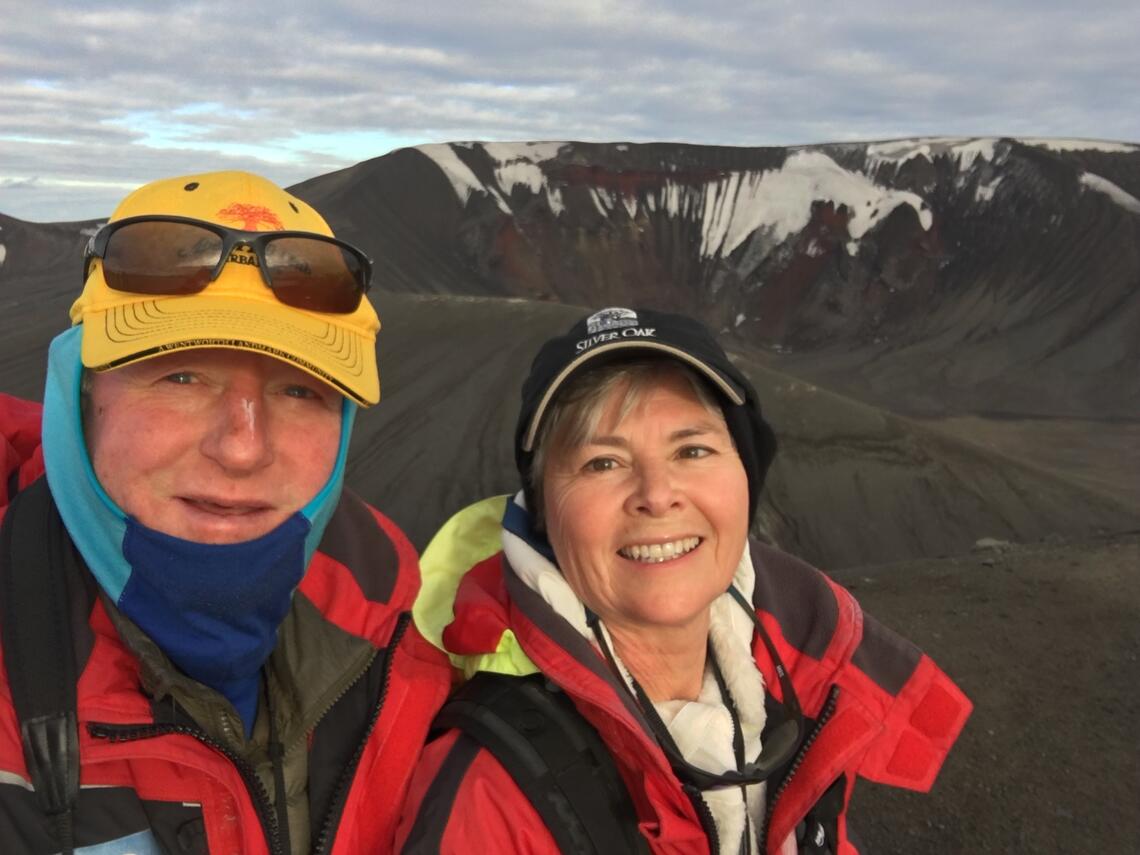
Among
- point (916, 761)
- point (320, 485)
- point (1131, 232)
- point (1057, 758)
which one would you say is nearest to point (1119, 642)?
point (1057, 758)

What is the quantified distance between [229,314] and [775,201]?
4469cm

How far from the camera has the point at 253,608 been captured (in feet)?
5.90

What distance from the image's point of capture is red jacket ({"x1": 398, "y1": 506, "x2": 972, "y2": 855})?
5.72 ft

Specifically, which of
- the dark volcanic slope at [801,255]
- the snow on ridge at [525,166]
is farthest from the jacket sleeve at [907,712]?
the snow on ridge at [525,166]

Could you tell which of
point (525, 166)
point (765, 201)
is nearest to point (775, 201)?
point (765, 201)

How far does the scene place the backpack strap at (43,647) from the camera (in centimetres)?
154

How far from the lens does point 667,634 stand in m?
2.23

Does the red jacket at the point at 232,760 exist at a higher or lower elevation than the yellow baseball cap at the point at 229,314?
lower

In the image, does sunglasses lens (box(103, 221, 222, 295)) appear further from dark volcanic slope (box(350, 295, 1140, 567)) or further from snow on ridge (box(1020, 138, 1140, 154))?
snow on ridge (box(1020, 138, 1140, 154))

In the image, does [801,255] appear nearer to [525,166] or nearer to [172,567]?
[525,166]

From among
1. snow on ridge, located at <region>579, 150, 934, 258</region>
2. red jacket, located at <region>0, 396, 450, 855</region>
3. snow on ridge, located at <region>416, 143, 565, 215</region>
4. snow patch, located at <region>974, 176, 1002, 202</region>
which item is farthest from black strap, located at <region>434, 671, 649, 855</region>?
snow patch, located at <region>974, 176, 1002, 202</region>

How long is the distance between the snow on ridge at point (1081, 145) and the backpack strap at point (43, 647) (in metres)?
50.7

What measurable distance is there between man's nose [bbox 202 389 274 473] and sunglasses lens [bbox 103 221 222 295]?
9.6 inches

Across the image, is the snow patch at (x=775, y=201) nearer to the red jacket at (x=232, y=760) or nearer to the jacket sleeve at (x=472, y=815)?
the red jacket at (x=232, y=760)
